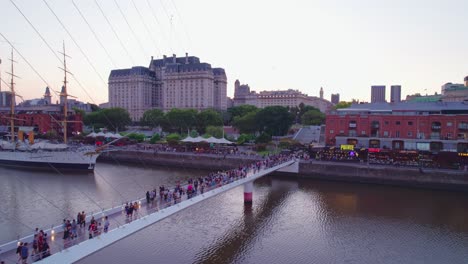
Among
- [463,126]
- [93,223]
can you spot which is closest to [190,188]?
[93,223]

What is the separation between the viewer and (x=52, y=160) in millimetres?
44344

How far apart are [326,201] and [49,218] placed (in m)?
21.3

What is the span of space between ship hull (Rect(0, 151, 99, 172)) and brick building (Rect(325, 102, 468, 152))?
32169 mm

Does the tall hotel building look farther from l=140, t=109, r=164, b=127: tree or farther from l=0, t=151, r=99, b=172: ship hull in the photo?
l=0, t=151, r=99, b=172: ship hull

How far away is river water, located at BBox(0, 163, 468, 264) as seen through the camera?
61.3ft

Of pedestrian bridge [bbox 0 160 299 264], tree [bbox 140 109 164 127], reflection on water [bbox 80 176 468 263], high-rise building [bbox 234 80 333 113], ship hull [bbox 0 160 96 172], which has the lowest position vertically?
reflection on water [bbox 80 176 468 263]

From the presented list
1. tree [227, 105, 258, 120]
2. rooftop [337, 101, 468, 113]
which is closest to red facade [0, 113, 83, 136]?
tree [227, 105, 258, 120]

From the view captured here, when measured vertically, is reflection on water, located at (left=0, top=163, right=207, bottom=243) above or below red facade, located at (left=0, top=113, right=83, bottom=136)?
below

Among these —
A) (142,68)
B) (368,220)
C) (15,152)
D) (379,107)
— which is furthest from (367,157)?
(142,68)

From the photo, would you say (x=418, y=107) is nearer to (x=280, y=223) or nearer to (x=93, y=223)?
(x=280, y=223)

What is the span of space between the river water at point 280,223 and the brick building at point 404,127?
1090 cm

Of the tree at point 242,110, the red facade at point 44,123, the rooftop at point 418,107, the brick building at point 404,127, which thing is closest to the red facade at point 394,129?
the brick building at point 404,127

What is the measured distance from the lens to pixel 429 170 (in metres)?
36.3

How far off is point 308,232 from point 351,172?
62.0 feet
